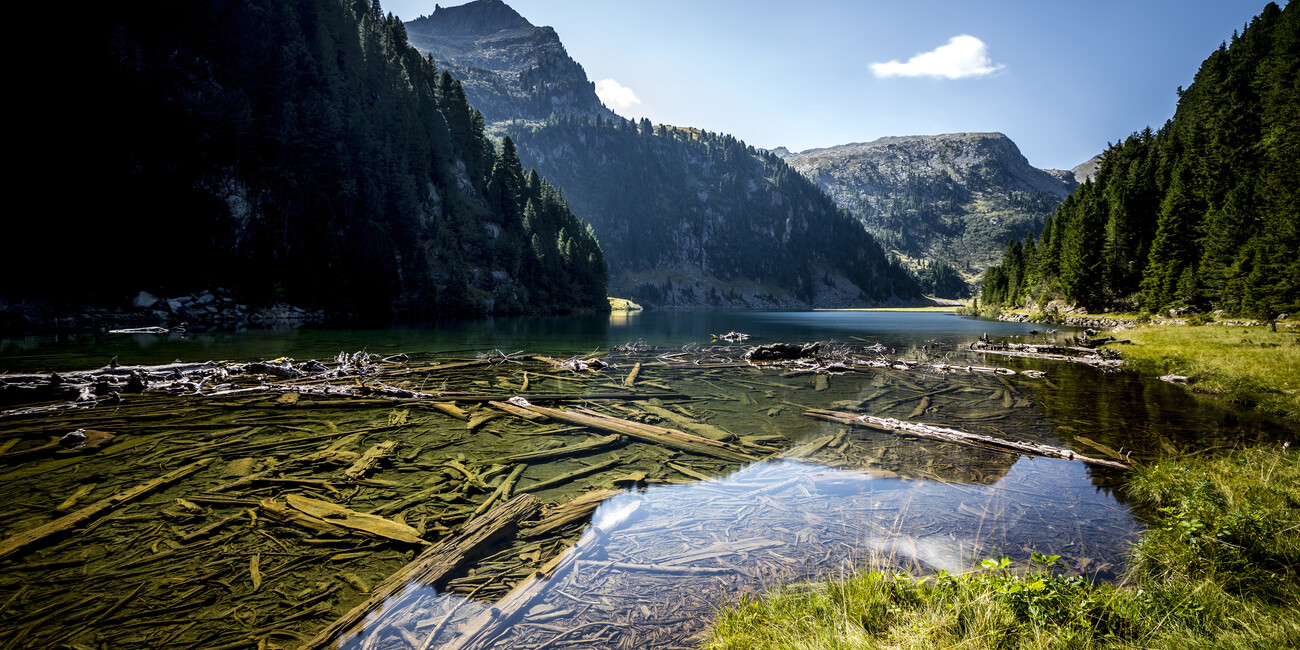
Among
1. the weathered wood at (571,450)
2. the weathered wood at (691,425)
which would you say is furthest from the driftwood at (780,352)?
the weathered wood at (571,450)

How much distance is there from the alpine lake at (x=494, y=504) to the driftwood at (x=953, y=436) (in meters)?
0.21

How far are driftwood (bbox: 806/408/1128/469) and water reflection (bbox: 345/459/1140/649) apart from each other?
2.76 ft

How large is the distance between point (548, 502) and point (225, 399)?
14777mm

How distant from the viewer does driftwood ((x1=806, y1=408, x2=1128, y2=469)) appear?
38.2 feet

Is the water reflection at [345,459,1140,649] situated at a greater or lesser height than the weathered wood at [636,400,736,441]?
lesser

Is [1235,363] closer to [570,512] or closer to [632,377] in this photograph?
[632,377]

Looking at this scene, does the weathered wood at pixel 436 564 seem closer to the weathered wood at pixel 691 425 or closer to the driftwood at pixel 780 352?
the weathered wood at pixel 691 425

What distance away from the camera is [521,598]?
581 centimetres

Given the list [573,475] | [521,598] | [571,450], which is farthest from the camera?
[571,450]

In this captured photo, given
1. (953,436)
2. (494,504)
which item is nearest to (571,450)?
(494,504)

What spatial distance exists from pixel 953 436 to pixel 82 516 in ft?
61.6

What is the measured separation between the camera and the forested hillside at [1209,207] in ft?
136

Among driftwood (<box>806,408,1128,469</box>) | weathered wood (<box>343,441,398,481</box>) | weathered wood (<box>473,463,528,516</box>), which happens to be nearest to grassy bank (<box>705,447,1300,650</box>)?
driftwood (<box>806,408,1128,469</box>)

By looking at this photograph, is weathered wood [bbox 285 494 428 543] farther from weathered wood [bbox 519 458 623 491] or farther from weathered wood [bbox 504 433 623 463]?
weathered wood [bbox 504 433 623 463]
